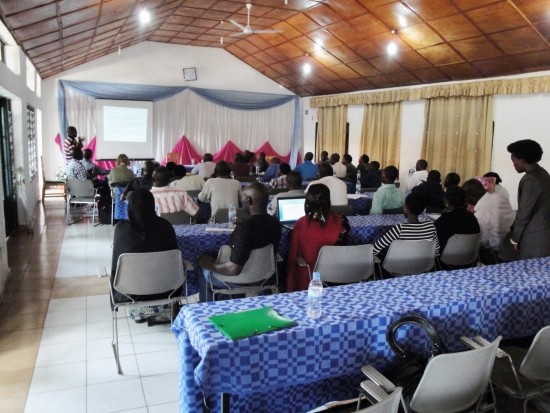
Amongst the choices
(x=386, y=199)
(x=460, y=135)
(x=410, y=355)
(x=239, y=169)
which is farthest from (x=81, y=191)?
(x=460, y=135)

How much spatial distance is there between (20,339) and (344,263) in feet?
7.83

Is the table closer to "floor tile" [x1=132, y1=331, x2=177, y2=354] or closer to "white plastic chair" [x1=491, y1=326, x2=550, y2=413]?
"white plastic chair" [x1=491, y1=326, x2=550, y2=413]

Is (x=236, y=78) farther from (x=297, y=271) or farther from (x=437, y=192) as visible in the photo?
(x=297, y=271)

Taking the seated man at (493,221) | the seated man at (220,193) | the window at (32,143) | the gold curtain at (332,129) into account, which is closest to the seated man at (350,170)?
the gold curtain at (332,129)

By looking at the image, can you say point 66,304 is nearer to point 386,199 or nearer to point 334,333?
point 334,333

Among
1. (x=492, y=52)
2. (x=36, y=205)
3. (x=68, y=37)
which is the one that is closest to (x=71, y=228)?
(x=36, y=205)

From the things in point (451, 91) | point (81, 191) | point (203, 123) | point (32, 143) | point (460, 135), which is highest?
point (451, 91)

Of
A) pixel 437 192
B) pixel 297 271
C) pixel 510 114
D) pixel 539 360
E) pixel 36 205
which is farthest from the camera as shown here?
pixel 36 205

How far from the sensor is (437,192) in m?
5.94

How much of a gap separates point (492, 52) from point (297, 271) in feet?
19.6

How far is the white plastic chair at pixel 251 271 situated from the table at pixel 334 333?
3.00 feet

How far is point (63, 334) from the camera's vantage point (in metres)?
3.43

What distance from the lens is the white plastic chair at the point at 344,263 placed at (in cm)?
323

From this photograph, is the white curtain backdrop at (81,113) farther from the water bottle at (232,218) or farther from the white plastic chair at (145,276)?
the white plastic chair at (145,276)
